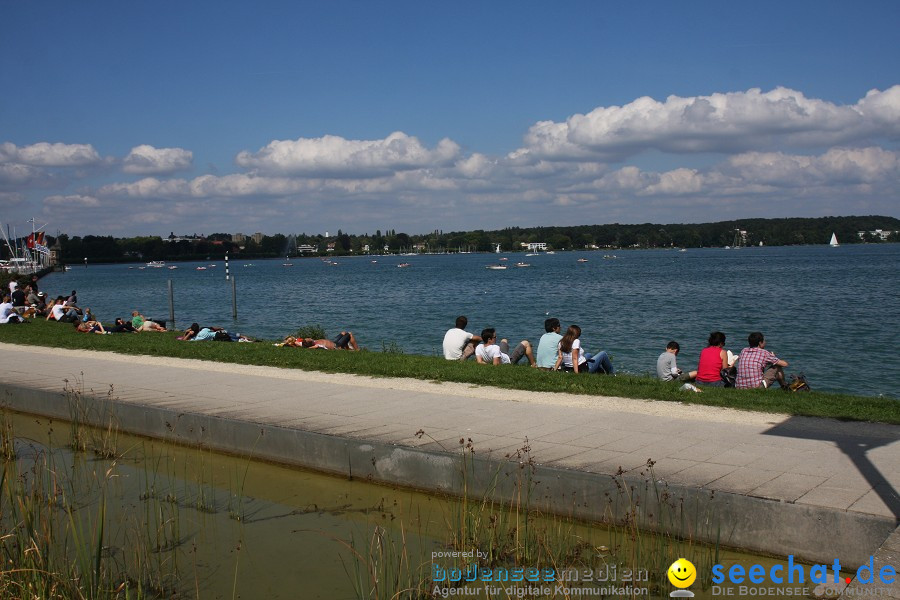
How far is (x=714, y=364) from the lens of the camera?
14.4 metres

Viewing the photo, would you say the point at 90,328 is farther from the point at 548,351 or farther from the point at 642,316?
the point at 642,316

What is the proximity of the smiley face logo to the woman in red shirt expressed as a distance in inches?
339

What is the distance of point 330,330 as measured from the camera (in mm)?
35688

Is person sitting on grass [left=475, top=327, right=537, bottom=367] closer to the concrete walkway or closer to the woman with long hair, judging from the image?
the woman with long hair

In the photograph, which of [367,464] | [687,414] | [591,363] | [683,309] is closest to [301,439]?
[367,464]

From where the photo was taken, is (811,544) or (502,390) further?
(502,390)


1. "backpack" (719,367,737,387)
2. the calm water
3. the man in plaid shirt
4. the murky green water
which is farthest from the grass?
the calm water

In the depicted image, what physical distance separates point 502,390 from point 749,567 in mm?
6398

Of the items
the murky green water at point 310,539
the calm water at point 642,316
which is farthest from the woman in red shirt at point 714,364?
the murky green water at point 310,539

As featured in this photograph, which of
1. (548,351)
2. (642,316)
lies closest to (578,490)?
(548,351)

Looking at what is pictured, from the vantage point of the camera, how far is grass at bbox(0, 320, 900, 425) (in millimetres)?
10555

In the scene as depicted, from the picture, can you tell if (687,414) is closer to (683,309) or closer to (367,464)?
(367,464)

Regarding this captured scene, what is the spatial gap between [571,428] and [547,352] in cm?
608

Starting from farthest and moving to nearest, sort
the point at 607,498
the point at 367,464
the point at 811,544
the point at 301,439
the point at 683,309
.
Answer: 1. the point at 683,309
2. the point at 301,439
3. the point at 367,464
4. the point at 607,498
5. the point at 811,544
